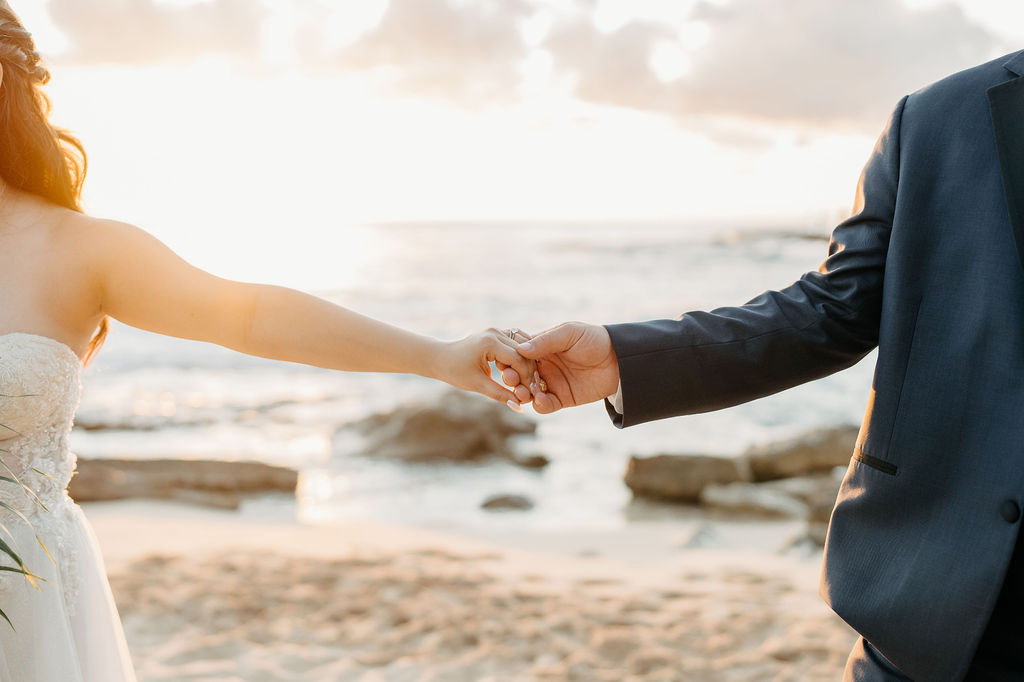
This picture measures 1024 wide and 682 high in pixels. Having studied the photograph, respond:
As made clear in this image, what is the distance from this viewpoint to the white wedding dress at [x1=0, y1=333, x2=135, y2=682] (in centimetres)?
195

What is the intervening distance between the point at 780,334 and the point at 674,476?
6.35 m

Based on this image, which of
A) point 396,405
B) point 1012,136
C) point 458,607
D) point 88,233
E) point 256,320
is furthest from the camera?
point 396,405

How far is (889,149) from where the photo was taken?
1.82 metres

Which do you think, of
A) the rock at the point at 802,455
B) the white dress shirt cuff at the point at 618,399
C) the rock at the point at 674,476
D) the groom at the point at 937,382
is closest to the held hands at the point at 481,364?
the white dress shirt cuff at the point at 618,399

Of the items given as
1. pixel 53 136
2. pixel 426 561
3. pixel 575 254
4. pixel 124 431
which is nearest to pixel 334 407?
pixel 124 431

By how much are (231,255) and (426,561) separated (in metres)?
45.2

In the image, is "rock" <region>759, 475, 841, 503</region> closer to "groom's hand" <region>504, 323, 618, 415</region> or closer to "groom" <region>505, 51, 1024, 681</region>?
"groom's hand" <region>504, 323, 618, 415</region>

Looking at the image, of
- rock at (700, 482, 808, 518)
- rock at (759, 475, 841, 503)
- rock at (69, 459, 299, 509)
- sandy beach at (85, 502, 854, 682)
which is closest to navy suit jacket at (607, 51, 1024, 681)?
sandy beach at (85, 502, 854, 682)

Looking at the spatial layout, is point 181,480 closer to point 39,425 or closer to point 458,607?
point 458,607

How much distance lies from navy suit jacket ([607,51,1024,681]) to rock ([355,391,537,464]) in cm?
786

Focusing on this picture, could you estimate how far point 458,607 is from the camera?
16.2 ft

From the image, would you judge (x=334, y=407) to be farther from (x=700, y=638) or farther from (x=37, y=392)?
(x=37, y=392)

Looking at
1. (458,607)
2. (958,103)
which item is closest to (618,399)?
(958,103)

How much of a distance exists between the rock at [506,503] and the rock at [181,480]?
1.86m
